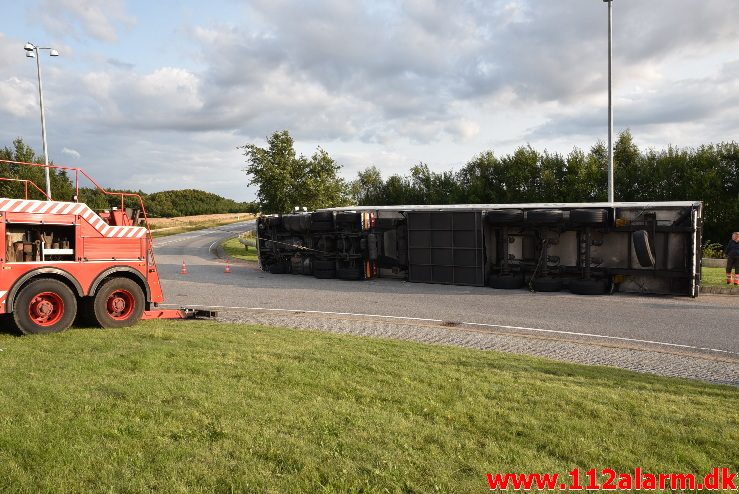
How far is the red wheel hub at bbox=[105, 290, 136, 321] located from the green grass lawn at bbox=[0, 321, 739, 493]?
8.33 ft

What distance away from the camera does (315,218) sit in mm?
19812

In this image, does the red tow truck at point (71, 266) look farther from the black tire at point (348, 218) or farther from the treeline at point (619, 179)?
the treeline at point (619, 179)

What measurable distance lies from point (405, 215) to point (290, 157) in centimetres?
1421

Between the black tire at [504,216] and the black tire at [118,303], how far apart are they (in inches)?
413

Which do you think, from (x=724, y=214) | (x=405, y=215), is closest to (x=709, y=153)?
(x=724, y=214)

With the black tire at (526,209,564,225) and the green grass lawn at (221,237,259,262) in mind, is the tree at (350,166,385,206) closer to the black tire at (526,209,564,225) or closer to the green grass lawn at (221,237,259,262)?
the green grass lawn at (221,237,259,262)

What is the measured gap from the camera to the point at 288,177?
30031 mm

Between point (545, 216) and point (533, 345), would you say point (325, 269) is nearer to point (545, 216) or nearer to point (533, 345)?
point (545, 216)

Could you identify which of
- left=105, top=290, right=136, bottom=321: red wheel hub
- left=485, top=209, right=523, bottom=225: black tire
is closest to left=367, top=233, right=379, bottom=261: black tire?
left=485, top=209, right=523, bottom=225: black tire

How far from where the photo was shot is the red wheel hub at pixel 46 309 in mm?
8945

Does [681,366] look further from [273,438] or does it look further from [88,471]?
[88,471]

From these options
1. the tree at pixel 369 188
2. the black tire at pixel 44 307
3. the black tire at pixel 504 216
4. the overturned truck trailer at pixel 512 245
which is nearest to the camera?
the black tire at pixel 44 307

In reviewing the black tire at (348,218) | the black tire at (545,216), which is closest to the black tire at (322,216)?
the black tire at (348,218)

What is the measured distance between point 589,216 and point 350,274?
7841 mm
